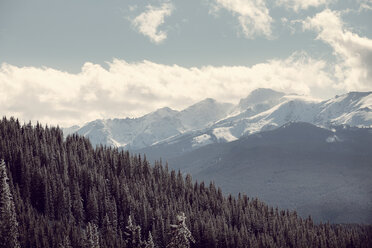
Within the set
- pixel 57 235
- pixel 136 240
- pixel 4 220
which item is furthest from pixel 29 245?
pixel 4 220

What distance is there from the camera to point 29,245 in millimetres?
160250

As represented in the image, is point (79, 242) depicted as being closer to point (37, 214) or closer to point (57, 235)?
point (57, 235)

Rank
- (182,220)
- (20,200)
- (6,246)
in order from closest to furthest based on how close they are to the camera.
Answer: (182,220), (6,246), (20,200)

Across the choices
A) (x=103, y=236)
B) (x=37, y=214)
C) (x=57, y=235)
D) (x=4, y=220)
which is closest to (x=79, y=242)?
(x=57, y=235)

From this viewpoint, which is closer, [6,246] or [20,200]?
[6,246]

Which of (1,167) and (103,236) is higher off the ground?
(1,167)

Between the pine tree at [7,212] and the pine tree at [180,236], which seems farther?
the pine tree at [7,212]

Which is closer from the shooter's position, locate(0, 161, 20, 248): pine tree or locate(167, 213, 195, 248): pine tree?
locate(167, 213, 195, 248): pine tree

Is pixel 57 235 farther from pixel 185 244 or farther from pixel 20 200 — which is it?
pixel 185 244

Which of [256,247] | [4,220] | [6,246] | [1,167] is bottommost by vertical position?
[256,247]

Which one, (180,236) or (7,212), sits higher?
(7,212)

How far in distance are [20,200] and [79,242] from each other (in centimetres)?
4068

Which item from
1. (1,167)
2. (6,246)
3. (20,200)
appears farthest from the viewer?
(20,200)

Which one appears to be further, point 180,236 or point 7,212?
point 7,212
